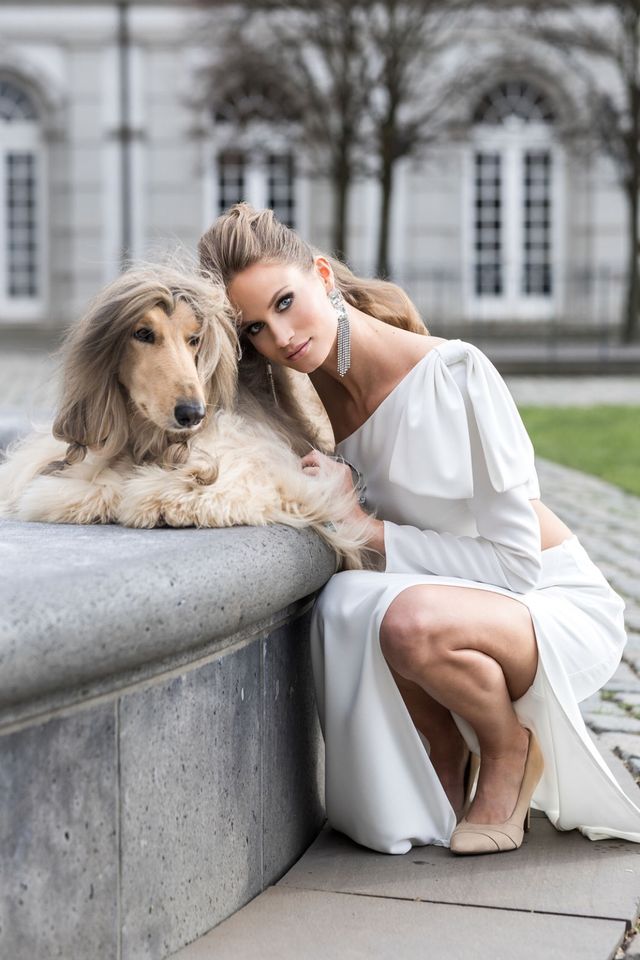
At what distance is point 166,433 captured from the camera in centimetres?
307

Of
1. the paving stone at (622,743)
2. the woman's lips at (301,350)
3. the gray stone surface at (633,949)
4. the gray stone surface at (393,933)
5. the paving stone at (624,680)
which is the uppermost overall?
the woman's lips at (301,350)

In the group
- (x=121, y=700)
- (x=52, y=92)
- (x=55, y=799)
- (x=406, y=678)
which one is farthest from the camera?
(x=52, y=92)

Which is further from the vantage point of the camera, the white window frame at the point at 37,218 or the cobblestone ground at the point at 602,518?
the white window frame at the point at 37,218

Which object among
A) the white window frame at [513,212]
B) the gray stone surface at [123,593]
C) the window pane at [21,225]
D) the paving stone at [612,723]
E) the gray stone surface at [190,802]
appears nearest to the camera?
the gray stone surface at [123,593]

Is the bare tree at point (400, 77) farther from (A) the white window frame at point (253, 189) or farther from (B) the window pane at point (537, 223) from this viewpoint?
(B) the window pane at point (537, 223)

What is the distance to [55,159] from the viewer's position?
25.5 metres

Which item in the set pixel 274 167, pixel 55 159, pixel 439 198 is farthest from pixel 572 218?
pixel 55 159

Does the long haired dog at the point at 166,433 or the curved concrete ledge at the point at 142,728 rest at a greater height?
the long haired dog at the point at 166,433

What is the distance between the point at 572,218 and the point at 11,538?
23.8m

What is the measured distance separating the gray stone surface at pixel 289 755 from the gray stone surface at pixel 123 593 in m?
0.20

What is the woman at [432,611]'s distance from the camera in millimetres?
3162

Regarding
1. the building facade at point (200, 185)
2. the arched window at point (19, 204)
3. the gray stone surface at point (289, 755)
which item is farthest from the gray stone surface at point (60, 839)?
the arched window at point (19, 204)

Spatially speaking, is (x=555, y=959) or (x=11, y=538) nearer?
(x=555, y=959)

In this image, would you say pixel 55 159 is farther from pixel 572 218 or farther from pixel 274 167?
pixel 572 218
